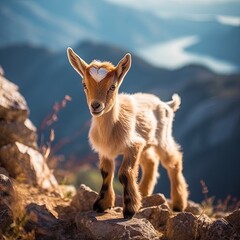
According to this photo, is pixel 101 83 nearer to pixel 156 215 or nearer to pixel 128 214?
pixel 128 214

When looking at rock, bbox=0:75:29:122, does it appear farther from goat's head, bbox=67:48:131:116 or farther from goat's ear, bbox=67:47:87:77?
goat's head, bbox=67:48:131:116

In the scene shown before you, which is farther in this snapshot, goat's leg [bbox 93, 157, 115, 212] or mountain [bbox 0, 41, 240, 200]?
mountain [bbox 0, 41, 240, 200]

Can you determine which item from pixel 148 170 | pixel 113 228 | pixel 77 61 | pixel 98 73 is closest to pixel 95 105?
pixel 98 73

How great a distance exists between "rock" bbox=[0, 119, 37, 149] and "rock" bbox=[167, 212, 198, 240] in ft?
13.4

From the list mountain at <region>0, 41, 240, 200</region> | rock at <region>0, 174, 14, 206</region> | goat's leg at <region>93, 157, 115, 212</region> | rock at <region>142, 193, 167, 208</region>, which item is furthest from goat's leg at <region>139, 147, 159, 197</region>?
rock at <region>0, 174, 14, 206</region>

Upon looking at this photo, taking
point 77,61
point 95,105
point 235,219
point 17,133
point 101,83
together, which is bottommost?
point 235,219

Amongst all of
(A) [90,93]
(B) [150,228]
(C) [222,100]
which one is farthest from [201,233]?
(C) [222,100]

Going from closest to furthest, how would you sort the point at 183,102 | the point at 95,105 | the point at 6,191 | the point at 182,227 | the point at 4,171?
1. the point at 182,227
2. the point at 95,105
3. the point at 6,191
4. the point at 4,171
5. the point at 183,102

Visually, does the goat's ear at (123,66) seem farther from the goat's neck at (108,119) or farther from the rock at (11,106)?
the rock at (11,106)

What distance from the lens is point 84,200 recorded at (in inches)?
290

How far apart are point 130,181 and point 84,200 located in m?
1.01

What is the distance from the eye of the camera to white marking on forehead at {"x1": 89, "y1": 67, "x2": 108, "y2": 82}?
20.9 ft

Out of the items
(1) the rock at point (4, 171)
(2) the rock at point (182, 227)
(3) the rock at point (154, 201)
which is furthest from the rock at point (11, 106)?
(2) the rock at point (182, 227)

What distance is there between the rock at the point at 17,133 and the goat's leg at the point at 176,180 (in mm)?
2926
